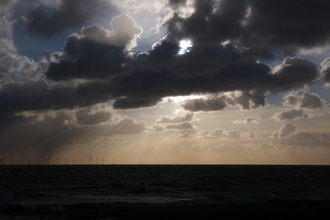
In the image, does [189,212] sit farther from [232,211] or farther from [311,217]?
[311,217]

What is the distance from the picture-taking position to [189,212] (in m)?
29.7

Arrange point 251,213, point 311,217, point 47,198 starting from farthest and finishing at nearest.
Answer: point 47,198 < point 251,213 < point 311,217

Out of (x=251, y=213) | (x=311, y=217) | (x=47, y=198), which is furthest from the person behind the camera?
(x=47, y=198)

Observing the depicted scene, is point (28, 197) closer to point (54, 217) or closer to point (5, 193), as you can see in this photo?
point (5, 193)

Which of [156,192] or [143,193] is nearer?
[143,193]

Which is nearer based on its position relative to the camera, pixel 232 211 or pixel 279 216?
pixel 279 216

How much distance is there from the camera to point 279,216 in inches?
1072

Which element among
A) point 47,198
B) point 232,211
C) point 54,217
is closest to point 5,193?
point 47,198

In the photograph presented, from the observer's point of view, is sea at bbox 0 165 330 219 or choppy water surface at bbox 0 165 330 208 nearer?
sea at bbox 0 165 330 219

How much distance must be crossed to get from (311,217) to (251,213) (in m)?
4.96

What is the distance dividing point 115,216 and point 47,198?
26173mm

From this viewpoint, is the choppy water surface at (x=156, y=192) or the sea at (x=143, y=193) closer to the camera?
the sea at (x=143, y=193)

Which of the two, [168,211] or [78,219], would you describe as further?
[168,211]

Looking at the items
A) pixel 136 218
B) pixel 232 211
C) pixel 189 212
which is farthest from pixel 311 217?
pixel 136 218
